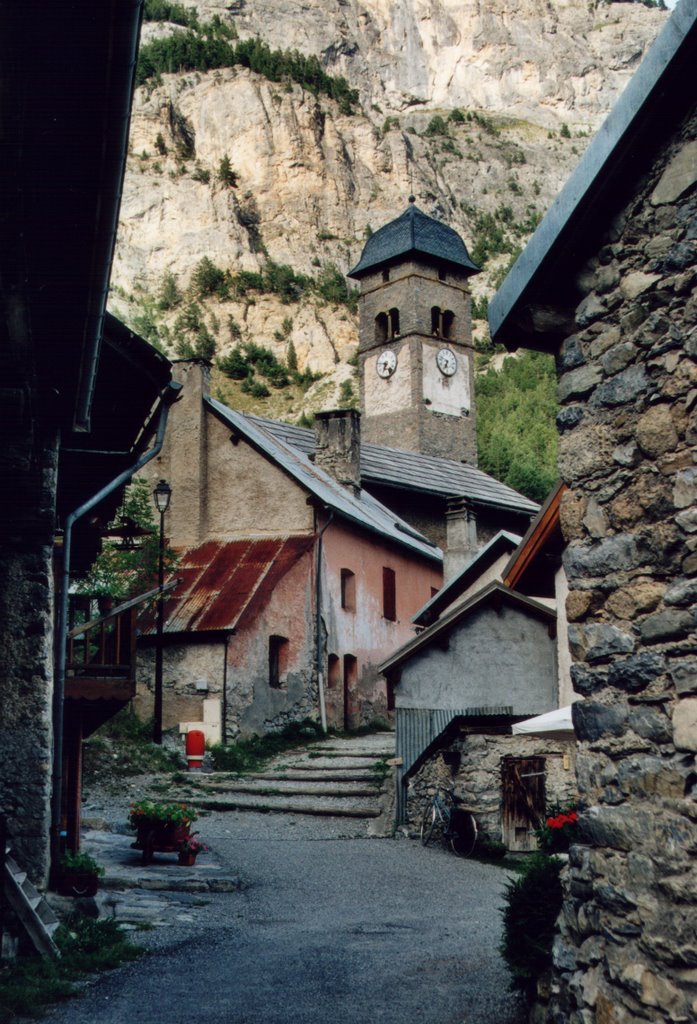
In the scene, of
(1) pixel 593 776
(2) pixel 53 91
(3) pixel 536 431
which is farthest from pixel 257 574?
(3) pixel 536 431

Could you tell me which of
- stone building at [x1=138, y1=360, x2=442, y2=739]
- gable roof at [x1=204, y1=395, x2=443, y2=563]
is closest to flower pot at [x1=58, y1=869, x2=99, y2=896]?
stone building at [x1=138, y1=360, x2=442, y2=739]

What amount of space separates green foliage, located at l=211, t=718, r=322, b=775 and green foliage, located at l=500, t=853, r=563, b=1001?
43.9 ft

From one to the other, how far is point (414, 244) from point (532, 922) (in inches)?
1767

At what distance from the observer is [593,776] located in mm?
4652

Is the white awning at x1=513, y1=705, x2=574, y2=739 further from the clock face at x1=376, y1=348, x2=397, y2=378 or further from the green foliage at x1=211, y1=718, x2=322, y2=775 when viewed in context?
the clock face at x1=376, y1=348, x2=397, y2=378

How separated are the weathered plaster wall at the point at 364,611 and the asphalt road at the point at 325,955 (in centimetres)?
1166

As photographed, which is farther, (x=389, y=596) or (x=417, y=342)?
(x=417, y=342)

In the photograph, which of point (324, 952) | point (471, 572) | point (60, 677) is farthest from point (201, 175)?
point (324, 952)

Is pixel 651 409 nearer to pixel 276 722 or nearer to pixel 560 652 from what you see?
pixel 560 652

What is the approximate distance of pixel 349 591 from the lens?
25.5m

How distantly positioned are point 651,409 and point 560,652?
34.5 feet

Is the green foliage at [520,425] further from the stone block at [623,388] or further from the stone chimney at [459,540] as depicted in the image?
the stone block at [623,388]

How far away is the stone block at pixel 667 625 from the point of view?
4.28m

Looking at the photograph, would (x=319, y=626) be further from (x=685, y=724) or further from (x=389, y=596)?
(x=685, y=724)
